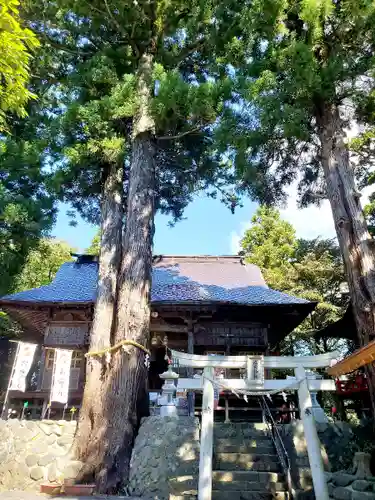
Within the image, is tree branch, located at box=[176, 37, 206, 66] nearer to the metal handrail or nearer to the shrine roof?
the shrine roof

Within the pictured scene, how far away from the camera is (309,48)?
659 centimetres

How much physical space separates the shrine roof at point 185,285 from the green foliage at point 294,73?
12.7 ft

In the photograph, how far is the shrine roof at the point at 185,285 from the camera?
10.0 meters

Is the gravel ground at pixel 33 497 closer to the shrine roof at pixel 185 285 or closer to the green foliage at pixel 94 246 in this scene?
the shrine roof at pixel 185 285

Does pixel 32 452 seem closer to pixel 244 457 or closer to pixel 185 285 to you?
pixel 244 457

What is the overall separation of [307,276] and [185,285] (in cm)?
762

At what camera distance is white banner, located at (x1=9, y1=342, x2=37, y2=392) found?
8429mm

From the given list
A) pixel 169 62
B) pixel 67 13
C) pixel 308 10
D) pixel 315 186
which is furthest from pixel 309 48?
pixel 67 13

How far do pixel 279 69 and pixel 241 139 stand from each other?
1581 mm

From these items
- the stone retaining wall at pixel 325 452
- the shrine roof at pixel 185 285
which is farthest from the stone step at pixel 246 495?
the shrine roof at pixel 185 285

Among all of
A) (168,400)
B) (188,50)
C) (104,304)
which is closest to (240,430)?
(168,400)

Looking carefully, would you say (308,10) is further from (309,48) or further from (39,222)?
(39,222)

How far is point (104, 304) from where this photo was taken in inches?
276

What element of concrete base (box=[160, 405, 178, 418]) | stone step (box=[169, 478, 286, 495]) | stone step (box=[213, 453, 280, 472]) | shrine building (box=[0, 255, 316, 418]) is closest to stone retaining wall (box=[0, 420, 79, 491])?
concrete base (box=[160, 405, 178, 418])
